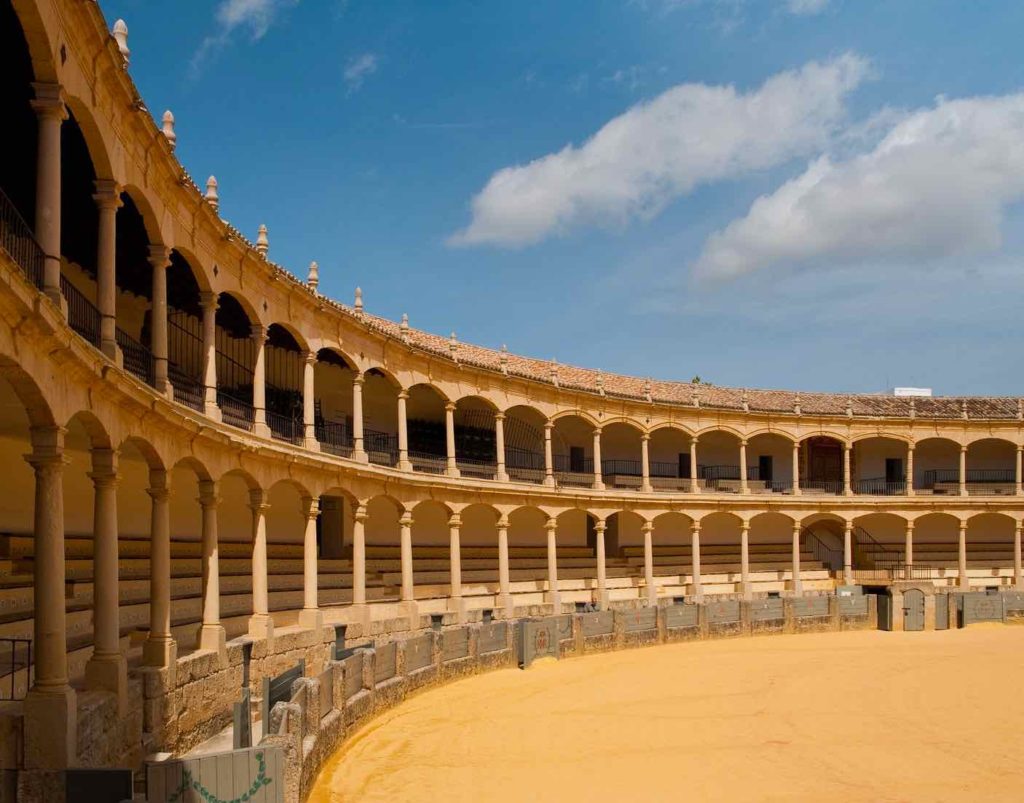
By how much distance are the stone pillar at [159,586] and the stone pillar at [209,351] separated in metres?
3.09

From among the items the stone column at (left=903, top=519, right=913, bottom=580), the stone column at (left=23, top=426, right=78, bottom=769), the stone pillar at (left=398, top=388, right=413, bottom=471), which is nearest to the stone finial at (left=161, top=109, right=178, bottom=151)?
the stone column at (left=23, top=426, right=78, bottom=769)

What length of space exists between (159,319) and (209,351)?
9.06ft

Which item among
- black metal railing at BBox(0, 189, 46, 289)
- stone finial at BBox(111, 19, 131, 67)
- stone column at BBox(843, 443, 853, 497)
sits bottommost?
stone column at BBox(843, 443, 853, 497)

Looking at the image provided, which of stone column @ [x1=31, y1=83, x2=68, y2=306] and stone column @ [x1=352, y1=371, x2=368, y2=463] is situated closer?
stone column @ [x1=31, y1=83, x2=68, y2=306]

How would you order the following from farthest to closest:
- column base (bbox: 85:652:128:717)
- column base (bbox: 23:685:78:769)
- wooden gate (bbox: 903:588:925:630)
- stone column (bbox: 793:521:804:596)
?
1. stone column (bbox: 793:521:804:596)
2. wooden gate (bbox: 903:588:925:630)
3. column base (bbox: 85:652:128:717)
4. column base (bbox: 23:685:78:769)

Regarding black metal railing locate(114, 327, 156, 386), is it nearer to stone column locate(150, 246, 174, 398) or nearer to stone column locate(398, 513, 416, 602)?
stone column locate(150, 246, 174, 398)

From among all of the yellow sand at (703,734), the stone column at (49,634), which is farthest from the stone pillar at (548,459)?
the stone column at (49,634)

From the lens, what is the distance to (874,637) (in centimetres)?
3083

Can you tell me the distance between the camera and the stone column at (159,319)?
15188mm

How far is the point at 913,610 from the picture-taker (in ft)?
109

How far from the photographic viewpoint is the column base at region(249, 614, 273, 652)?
63.6 feet

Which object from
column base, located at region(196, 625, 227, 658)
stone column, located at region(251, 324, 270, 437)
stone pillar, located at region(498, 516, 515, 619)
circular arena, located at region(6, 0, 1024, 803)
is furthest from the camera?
stone pillar, located at region(498, 516, 515, 619)

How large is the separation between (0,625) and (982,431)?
124ft

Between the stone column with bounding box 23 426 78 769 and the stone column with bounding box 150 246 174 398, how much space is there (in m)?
4.60
